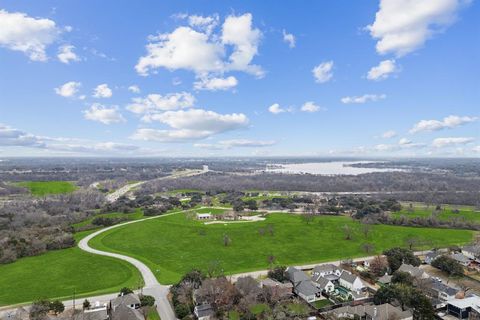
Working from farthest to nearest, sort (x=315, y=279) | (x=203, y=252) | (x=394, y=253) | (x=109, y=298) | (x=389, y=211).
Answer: (x=389, y=211) → (x=203, y=252) → (x=394, y=253) → (x=315, y=279) → (x=109, y=298)

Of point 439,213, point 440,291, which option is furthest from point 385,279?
point 439,213

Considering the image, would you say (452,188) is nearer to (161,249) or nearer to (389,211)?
(389,211)

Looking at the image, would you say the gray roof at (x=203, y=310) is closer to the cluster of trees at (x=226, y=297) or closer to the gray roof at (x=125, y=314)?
the cluster of trees at (x=226, y=297)

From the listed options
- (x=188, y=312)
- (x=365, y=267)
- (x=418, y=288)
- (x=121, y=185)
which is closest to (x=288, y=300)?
(x=188, y=312)

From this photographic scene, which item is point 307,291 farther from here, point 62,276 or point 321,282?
point 62,276

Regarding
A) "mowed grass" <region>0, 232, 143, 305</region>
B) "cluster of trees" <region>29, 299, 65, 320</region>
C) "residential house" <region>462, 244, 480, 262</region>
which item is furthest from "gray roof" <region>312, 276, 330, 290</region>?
"cluster of trees" <region>29, 299, 65, 320</region>

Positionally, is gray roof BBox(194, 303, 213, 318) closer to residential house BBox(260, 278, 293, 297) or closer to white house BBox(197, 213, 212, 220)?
residential house BBox(260, 278, 293, 297)

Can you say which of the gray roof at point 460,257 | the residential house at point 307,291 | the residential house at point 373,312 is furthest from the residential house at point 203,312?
the gray roof at point 460,257
